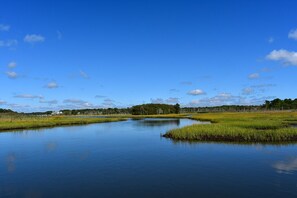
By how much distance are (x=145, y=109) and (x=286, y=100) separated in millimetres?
85345

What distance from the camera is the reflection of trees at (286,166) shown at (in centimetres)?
1894

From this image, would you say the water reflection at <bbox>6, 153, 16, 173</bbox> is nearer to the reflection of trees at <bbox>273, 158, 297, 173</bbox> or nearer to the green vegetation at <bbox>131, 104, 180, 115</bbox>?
the reflection of trees at <bbox>273, 158, 297, 173</bbox>

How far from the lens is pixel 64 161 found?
23453 mm

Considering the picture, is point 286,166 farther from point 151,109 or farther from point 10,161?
point 151,109

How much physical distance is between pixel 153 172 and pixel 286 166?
933cm

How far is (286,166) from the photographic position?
20.1 m

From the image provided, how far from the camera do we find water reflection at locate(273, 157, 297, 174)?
61.7 ft


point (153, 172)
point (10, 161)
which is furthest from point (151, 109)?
point (153, 172)

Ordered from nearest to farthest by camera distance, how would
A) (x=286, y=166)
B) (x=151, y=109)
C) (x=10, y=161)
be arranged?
(x=286, y=166) < (x=10, y=161) < (x=151, y=109)

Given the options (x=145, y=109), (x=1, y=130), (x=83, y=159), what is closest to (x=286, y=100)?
(x=145, y=109)

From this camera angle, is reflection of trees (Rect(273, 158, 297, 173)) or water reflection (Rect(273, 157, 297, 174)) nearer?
water reflection (Rect(273, 157, 297, 174))

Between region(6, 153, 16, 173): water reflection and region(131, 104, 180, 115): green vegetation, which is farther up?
region(131, 104, 180, 115): green vegetation

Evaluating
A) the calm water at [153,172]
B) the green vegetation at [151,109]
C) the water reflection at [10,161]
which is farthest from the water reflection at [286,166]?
the green vegetation at [151,109]

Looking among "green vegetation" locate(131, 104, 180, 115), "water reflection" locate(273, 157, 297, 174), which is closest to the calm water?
"water reflection" locate(273, 157, 297, 174)
